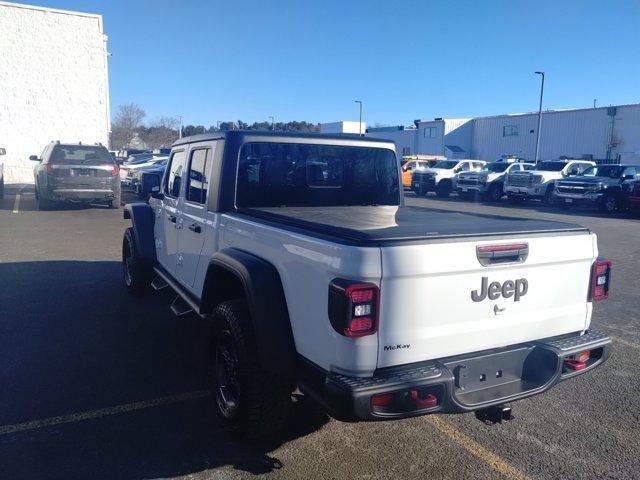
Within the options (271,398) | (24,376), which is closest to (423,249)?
(271,398)

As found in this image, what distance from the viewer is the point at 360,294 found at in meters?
2.63

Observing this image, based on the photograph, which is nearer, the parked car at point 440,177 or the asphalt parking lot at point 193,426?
the asphalt parking lot at point 193,426

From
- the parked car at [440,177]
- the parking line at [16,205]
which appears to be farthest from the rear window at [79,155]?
the parked car at [440,177]

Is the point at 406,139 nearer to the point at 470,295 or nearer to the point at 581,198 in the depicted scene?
the point at 581,198

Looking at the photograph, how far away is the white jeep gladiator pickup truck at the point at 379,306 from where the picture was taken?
269 centimetres

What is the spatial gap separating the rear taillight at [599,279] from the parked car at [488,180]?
2356cm

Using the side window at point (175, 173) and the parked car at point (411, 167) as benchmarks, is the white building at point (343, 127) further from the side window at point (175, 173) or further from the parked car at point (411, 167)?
the side window at point (175, 173)

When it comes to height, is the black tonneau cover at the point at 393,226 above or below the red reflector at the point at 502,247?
above

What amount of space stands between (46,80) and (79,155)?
45.9 feet

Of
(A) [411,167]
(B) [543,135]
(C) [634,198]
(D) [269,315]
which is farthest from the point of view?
(B) [543,135]

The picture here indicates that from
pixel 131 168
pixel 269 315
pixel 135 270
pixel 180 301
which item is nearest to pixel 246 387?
pixel 269 315

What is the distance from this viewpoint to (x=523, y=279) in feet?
10.3

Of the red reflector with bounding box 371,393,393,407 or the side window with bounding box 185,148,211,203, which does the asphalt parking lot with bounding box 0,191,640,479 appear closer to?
the red reflector with bounding box 371,393,393,407

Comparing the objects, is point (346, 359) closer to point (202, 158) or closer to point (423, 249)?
point (423, 249)
